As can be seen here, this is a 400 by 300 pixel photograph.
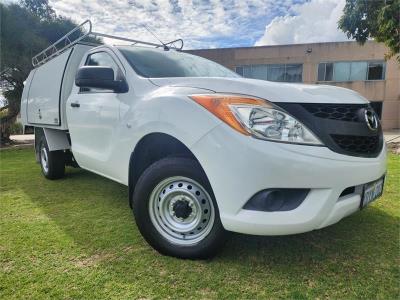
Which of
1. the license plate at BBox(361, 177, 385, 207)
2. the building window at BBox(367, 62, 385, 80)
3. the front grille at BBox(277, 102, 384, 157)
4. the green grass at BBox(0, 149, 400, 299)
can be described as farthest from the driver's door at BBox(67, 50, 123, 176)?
the building window at BBox(367, 62, 385, 80)

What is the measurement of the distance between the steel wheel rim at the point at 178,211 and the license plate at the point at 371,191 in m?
1.10

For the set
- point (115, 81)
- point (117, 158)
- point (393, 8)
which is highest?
point (393, 8)

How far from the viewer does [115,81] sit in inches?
119

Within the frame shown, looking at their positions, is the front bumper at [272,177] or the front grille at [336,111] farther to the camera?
the front grille at [336,111]

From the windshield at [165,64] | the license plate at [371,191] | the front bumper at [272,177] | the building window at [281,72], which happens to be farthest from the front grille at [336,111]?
the building window at [281,72]

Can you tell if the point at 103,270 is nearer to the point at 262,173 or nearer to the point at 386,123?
the point at 262,173

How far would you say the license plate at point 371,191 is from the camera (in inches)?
91.7

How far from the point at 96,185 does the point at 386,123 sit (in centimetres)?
2394

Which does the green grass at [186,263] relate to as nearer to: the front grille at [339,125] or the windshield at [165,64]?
the front grille at [339,125]

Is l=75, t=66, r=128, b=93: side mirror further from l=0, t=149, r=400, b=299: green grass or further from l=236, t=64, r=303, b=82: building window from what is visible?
l=236, t=64, r=303, b=82: building window

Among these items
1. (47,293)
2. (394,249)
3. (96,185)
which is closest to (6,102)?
(96,185)

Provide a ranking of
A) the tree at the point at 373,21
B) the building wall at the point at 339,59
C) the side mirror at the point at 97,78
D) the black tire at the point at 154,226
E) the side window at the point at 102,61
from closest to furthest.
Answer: the black tire at the point at 154,226 → the side mirror at the point at 97,78 → the side window at the point at 102,61 → the tree at the point at 373,21 → the building wall at the point at 339,59

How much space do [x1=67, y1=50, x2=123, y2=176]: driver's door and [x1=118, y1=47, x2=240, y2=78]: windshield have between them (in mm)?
204

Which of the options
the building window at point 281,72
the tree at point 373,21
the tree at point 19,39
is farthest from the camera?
the building window at point 281,72
